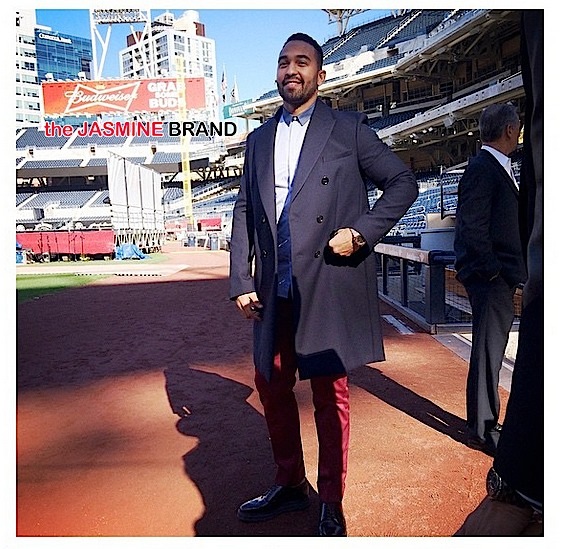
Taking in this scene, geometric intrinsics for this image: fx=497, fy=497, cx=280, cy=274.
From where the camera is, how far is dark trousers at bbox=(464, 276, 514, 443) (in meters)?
2.28

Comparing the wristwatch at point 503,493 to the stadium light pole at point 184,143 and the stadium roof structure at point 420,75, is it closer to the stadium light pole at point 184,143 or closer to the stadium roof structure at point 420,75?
the stadium roof structure at point 420,75

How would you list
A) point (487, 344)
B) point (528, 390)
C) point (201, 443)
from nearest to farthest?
point (528, 390)
point (487, 344)
point (201, 443)

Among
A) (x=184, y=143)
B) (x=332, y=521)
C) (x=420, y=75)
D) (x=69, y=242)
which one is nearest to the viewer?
(x=332, y=521)

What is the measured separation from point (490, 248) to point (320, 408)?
1.07 meters

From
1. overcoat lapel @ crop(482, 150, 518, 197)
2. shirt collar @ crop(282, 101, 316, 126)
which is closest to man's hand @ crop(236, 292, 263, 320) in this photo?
shirt collar @ crop(282, 101, 316, 126)

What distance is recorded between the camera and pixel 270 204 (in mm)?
1681

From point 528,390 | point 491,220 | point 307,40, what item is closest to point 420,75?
point 491,220

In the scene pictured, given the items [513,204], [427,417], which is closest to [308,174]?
[513,204]

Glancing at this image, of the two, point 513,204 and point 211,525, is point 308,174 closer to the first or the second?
point 513,204

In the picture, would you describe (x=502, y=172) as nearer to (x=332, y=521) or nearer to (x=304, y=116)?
(x=304, y=116)

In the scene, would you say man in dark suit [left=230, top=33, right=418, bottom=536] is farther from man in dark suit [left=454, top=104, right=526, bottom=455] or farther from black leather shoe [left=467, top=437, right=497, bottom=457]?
black leather shoe [left=467, top=437, right=497, bottom=457]

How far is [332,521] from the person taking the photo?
1.75 m

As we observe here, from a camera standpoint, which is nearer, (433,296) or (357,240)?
(357,240)
